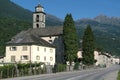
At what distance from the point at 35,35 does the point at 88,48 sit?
1930 cm

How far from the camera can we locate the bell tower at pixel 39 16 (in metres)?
123

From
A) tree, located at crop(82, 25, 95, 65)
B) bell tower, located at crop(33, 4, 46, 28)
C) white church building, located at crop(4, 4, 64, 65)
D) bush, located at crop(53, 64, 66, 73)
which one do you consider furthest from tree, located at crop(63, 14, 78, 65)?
bell tower, located at crop(33, 4, 46, 28)

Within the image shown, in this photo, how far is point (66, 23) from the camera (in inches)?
4090

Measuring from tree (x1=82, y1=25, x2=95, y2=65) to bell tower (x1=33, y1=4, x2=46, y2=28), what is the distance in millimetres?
16142

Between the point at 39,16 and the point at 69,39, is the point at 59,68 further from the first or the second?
the point at 39,16

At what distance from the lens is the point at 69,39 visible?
10312 cm

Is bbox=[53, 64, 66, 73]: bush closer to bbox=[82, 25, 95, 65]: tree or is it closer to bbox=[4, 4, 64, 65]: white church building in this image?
bbox=[4, 4, 64, 65]: white church building

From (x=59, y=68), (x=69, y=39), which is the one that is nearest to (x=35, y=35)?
(x=69, y=39)

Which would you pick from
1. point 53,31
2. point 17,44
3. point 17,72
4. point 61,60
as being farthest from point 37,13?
point 17,72

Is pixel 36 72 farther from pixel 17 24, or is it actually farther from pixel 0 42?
pixel 17 24

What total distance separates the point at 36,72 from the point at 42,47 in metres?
32.2

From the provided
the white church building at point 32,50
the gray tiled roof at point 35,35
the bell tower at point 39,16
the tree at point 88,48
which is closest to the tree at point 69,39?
the white church building at point 32,50

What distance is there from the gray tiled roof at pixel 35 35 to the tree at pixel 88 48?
8615 mm

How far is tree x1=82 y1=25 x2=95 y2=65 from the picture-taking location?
113 metres
